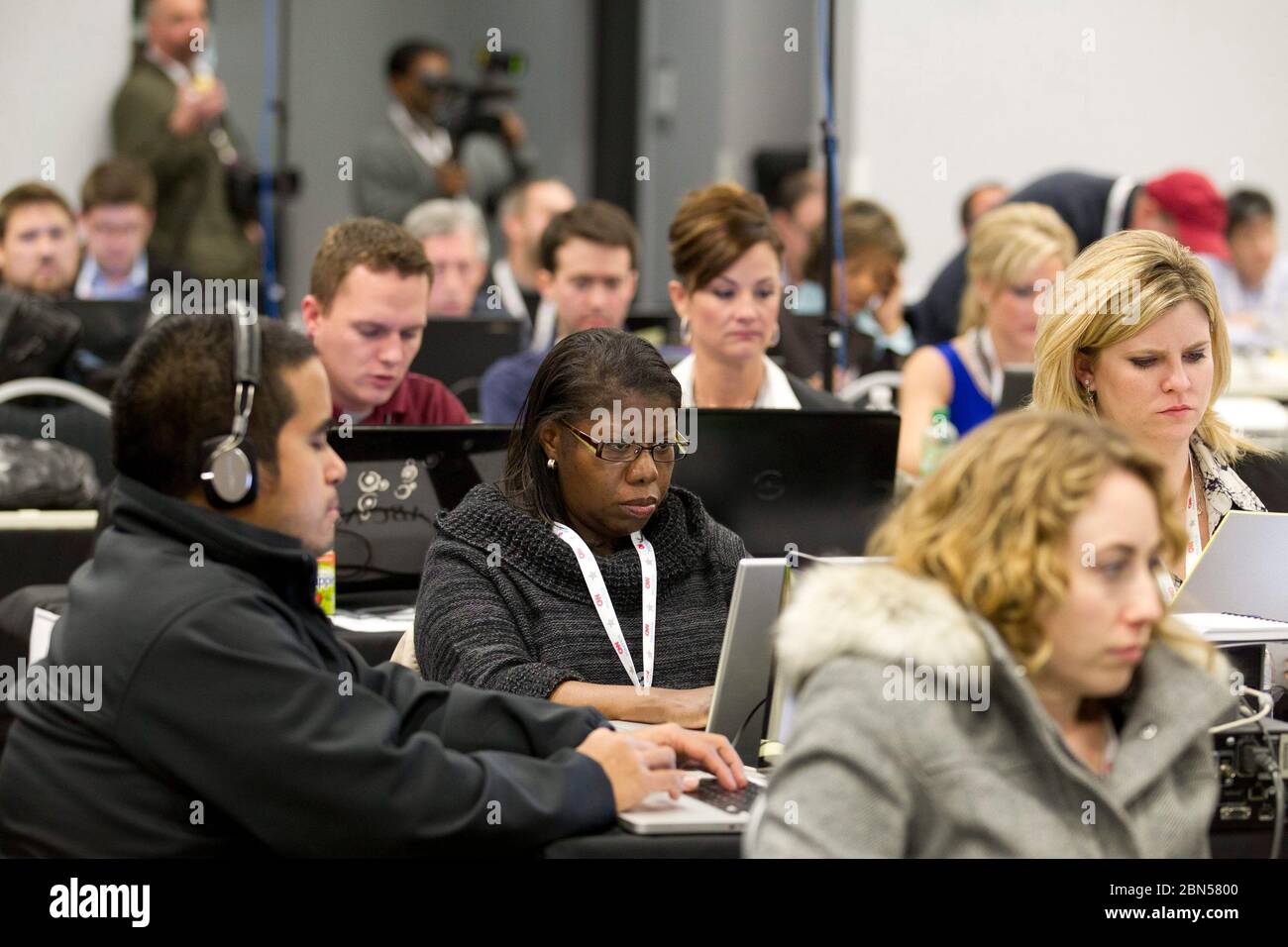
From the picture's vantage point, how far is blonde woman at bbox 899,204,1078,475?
4523mm

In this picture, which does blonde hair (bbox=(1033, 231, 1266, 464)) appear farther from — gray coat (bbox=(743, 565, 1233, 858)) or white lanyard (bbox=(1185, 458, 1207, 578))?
gray coat (bbox=(743, 565, 1233, 858))

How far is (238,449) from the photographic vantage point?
186 centimetres

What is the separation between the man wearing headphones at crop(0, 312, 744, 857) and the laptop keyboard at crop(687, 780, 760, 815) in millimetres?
54

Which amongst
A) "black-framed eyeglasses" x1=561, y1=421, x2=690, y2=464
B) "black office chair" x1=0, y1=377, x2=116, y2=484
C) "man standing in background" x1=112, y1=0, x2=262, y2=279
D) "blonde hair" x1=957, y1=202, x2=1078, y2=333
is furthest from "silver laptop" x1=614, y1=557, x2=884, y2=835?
"man standing in background" x1=112, y1=0, x2=262, y2=279

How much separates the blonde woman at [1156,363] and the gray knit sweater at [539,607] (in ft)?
2.12

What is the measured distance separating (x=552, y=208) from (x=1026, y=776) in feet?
21.7

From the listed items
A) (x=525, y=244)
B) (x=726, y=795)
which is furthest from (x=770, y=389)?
(x=525, y=244)

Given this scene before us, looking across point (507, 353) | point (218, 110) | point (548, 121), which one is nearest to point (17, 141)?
point (218, 110)

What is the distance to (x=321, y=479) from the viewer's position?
6.46 feet

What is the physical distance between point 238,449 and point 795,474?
4.42ft

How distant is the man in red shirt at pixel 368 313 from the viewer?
357 centimetres

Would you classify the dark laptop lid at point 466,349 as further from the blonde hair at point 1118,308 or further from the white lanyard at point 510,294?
the blonde hair at point 1118,308
